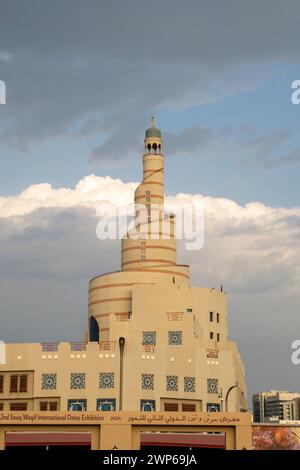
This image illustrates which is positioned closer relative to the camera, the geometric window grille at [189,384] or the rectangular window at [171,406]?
the rectangular window at [171,406]

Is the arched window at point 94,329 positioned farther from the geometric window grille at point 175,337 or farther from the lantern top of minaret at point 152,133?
the lantern top of minaret at point 152,133

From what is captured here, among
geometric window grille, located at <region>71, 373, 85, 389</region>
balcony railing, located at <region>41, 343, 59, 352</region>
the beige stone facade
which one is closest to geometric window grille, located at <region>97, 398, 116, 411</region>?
the beige stone facade

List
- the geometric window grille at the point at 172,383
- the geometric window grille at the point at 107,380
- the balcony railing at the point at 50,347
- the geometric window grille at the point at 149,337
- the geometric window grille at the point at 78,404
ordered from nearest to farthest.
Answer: the geometric window grille at the point at 78,404, the geometric window grille at the point at 107,380, the geometric window grille at the point at 172,383, the balcony railing at the point at 50,347, the geometric window grille at the point at 149,337

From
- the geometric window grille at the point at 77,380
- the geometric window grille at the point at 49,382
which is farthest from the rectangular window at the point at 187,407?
the geometric window grille at the point at 49,382

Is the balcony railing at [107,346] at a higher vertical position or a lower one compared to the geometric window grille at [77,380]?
higher

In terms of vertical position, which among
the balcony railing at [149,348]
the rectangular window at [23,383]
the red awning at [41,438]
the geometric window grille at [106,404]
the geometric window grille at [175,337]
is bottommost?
the red awning at [41,438]

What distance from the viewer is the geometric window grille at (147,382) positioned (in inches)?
3204

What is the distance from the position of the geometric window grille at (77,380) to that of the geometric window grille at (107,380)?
180 cm

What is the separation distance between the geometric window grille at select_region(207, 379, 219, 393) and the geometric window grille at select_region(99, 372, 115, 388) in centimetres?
1030

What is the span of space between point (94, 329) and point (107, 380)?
14.2 meters

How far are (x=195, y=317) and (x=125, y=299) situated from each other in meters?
8.02

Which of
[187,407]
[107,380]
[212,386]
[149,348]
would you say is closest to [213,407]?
[212,386]

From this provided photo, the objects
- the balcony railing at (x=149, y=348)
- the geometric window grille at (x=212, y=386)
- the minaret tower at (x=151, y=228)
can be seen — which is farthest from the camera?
the minaret tower at (x=151, y=228)
